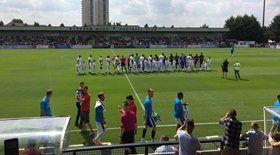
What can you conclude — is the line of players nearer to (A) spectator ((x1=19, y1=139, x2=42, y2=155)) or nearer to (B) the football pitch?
(B) the football pitch

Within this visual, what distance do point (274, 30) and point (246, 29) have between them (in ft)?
24.7

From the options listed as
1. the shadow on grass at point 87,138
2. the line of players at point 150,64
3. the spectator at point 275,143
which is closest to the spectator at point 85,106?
the shadow on grass at point 87,138

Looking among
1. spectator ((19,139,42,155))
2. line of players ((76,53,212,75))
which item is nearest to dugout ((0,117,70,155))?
spectator ((19,139,42,155))

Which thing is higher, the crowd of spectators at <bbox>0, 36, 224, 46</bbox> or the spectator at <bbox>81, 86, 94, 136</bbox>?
the crowd of spectators at <bbox>0, 36, 224, 46</bbox>

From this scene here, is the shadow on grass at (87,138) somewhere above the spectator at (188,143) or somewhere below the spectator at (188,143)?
below

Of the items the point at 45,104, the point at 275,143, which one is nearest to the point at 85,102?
the point at 45,104

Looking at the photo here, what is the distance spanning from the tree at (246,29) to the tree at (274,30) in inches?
93.1

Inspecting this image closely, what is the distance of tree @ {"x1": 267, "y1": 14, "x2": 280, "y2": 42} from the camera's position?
9946 centimetres

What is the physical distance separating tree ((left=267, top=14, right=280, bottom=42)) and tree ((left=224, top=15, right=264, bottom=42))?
2364mm

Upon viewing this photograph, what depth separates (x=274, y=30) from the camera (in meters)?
100

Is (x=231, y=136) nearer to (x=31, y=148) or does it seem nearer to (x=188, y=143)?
(x=188, y=143)

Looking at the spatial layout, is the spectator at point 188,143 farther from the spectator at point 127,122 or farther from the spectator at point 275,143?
the spectator at point 127,122

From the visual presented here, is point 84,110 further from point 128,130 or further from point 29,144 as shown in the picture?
point 29,144

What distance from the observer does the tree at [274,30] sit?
99463 millimetres
